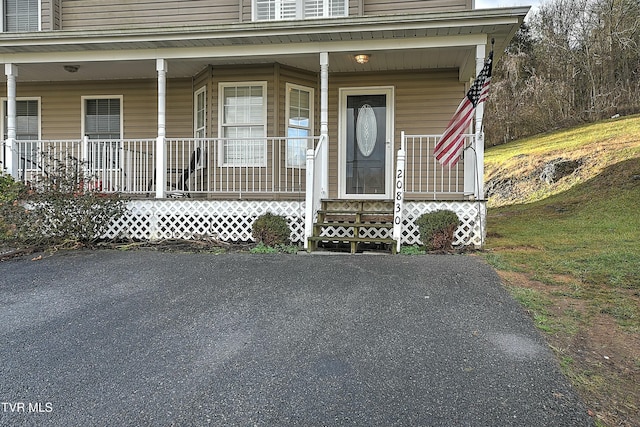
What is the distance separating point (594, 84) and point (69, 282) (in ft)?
66.4

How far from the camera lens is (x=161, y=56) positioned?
7.38m

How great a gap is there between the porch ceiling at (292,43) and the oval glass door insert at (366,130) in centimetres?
85

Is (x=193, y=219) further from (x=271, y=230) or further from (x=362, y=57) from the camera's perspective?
(x=362, y=57)

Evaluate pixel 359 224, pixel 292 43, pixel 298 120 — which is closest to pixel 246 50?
pixel 292 43

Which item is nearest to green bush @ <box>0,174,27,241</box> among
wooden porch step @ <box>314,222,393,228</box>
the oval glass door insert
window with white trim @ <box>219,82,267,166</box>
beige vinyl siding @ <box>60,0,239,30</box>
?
window with white trim @ <box>219,82,267,166</box>

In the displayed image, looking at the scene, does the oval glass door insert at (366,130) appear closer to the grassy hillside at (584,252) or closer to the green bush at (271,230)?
the green bush at (271,230)

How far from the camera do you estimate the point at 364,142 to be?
28.1ft

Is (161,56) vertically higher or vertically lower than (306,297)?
higher

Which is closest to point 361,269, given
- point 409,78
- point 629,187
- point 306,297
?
point 306,297

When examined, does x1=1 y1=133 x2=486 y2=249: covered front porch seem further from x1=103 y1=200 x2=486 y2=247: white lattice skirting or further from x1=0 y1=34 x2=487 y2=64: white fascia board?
x1=0 y1=34 x2=487 y2=64: white fascia board

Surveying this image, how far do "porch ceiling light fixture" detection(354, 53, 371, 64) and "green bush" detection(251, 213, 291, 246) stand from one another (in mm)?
3220

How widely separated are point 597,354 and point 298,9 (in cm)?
774

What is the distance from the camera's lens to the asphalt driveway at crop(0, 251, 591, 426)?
228cm

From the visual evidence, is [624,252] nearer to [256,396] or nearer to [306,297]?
[306,297]
